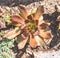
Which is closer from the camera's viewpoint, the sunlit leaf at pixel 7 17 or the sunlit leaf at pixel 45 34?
the sunlit leaf at pixel 45 34

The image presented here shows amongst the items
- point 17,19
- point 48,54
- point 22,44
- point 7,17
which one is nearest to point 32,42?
point 22,44

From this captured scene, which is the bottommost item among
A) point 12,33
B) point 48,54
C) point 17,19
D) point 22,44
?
point 48,54

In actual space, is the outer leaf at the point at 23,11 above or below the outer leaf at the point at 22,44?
above

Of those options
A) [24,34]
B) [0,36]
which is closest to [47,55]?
[24,34]

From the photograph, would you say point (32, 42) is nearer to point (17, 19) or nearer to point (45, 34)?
point (45, 34)

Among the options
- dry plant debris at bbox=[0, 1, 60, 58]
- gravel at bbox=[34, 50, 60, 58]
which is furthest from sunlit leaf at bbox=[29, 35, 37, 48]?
gravel at bbox=[34, 50, 60, 58]

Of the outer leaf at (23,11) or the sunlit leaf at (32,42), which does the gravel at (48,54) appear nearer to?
the sunlit leaf at (32,42)

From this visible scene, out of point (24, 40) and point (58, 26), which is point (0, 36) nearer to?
point (24, 40)

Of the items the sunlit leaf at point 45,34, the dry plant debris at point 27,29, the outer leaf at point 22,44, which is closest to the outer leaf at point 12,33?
the dry plant debris at point 27,29

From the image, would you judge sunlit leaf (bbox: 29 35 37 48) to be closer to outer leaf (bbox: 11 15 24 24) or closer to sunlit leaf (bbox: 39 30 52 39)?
sunlit leaf (bbox: 39 30 52 39)

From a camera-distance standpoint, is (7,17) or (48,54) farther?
(7,17)

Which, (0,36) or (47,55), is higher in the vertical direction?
(0,36)
